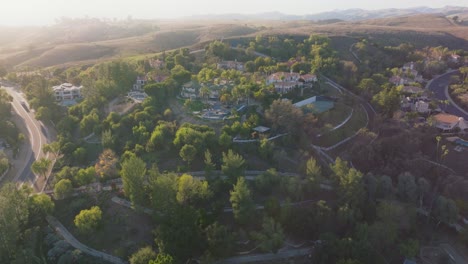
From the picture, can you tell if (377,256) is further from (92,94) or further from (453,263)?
(92,94)

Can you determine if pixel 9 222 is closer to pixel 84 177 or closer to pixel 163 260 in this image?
pixel 84 177

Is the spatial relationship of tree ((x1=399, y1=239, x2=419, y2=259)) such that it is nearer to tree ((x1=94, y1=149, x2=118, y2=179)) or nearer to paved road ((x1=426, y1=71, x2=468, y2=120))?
tree ((x1=94, y1=149, x2=118, y2=179))

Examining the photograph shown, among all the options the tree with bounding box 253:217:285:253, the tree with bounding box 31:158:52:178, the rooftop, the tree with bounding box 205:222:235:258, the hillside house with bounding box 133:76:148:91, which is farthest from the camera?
the hillside house with bounding box 133:76:148:91

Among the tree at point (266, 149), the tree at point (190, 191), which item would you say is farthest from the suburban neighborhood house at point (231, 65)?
the tree at point (190, 191)

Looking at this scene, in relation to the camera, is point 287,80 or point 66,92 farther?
point 66,92

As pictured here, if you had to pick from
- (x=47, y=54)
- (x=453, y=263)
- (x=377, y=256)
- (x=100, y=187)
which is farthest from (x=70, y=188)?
(x=47, y=54)

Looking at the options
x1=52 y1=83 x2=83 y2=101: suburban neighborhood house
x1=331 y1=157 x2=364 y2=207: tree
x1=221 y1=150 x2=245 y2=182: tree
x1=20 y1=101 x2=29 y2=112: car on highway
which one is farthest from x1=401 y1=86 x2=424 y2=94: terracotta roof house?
x1=20 y1=101 x2=29 y2=112: car on highway

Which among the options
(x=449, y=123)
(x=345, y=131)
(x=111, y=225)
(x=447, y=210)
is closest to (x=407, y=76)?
(x=449, y=123)
